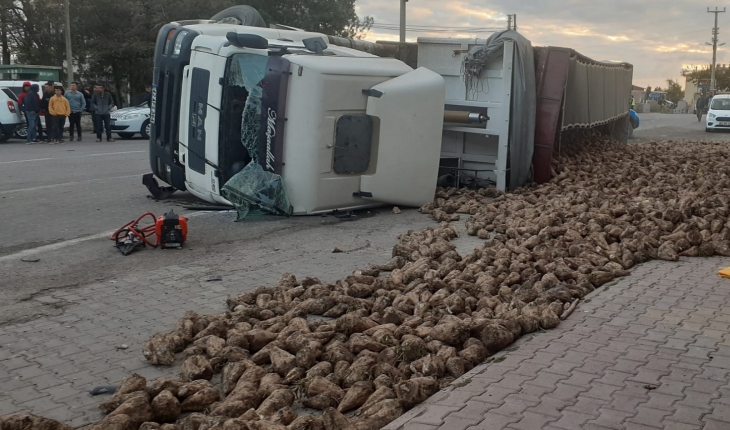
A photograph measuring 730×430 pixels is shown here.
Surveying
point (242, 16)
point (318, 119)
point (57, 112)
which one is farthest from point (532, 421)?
point (57, 112)

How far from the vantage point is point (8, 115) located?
21781 mm

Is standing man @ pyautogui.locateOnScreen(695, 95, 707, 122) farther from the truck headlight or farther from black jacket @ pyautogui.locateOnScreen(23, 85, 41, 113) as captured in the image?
the truck headlight

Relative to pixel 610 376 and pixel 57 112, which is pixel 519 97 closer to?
pixel 610 376

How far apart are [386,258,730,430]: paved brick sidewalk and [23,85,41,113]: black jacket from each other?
63.1 ft

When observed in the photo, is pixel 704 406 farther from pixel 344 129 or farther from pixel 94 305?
pixel 344 129

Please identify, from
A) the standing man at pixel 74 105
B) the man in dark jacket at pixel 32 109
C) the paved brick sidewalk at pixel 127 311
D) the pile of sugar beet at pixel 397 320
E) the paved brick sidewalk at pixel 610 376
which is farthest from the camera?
the standing man at pixel 74 105

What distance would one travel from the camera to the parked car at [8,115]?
2161cm

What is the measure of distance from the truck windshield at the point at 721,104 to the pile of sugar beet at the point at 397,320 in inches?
1003

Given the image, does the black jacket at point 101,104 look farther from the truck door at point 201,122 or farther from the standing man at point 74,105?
the truck door at point 201,122

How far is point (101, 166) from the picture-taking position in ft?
Result: 50.5

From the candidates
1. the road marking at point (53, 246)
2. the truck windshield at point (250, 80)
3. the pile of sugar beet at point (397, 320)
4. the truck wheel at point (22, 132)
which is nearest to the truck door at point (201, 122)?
the truck windshield at point (250, 80)

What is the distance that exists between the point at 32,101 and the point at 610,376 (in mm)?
20554

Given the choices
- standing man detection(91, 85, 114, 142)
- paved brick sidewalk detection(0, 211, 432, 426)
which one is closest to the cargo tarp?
paved brick sidewalk detection(0, 211, 432, 426)

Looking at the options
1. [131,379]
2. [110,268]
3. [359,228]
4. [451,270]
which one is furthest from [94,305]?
[359,228]
